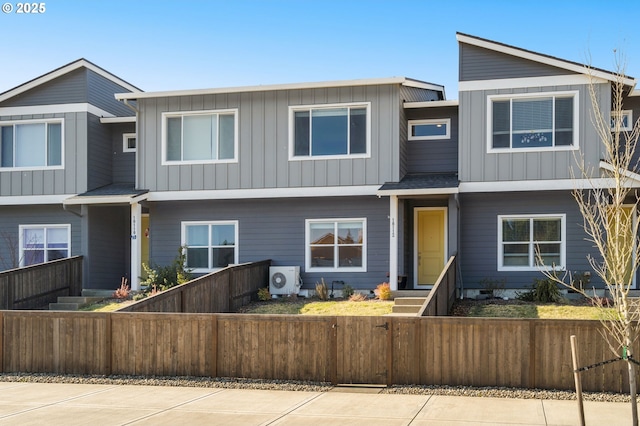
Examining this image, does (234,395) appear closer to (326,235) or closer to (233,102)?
(326,235)

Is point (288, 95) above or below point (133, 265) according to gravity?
above

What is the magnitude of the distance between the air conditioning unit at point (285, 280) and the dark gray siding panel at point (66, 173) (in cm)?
637

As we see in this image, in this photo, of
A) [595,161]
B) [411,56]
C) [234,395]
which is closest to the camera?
[234,395]

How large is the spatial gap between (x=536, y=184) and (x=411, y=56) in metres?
5.70

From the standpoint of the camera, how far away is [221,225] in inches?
841

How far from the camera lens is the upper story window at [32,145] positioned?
878 inches

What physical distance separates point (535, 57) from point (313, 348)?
34.3ft

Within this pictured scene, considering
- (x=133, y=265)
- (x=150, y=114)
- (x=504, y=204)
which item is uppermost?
(x=150, y=114)

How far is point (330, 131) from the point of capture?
2033 cm

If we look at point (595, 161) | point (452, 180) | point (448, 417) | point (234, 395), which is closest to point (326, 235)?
point (452, 180)

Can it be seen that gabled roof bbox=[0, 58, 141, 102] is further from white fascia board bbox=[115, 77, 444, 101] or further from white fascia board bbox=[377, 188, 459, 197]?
white fascia board bbox=[377, 188, 459, 197]

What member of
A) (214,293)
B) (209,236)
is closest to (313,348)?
(214,293)

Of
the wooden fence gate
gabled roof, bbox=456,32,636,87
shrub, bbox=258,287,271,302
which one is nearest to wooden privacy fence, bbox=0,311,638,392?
the wooden fence gate

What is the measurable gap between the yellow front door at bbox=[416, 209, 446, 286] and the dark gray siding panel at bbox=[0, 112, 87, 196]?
9.92 meters
